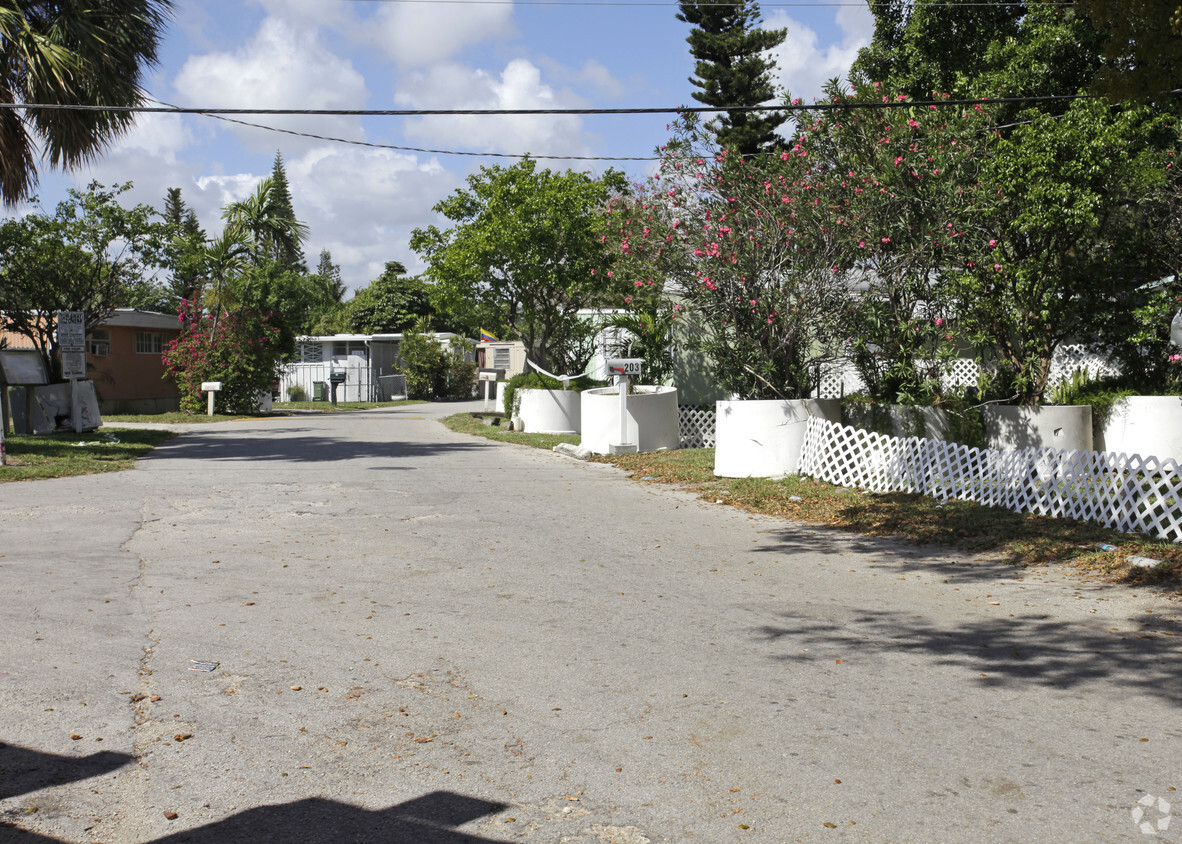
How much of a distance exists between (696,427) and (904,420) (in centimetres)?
642

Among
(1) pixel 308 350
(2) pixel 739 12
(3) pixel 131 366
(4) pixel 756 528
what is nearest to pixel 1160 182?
(4) pixel 756 528

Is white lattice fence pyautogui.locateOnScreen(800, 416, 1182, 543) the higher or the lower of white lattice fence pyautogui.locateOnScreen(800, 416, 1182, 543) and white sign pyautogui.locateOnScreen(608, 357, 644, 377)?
the lower

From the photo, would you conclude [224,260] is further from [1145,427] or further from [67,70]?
[1145,427]

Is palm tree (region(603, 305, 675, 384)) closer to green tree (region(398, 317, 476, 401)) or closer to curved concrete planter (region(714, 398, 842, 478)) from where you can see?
curved concrete planter (region(714, 398, 842, 478))

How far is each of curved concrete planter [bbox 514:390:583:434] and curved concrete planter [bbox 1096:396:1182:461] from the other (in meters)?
12.2

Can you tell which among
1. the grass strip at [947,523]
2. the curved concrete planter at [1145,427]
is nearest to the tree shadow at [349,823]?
the grass strip at [947,523]

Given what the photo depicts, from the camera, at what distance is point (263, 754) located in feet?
14.2

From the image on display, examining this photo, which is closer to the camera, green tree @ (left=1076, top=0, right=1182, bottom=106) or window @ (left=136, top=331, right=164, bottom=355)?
→ green tree @ (left=1076, top=0, right=1182, bottom=106)

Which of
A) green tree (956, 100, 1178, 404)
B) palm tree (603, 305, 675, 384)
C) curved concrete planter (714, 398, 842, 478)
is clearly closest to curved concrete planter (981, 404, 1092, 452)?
green tree (956, 100, 1178, 404)

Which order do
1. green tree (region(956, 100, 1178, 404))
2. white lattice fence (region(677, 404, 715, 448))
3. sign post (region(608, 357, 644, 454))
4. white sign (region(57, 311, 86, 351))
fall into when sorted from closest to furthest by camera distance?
1. green tree (region(956, 100, 1178, 404))
2. sign post (region(608, 357, 644, 454))
3. white lattice fence (region(677, 404, 715, 448))
4. white sign (region(57, 311, 86, 351))

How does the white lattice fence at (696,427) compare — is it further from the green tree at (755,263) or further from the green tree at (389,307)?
the green tree at (389,307)

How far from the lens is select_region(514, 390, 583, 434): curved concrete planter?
2384cm

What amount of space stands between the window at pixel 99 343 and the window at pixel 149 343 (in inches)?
54.3

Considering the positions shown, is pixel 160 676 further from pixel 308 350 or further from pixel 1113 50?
pixel 308 350
